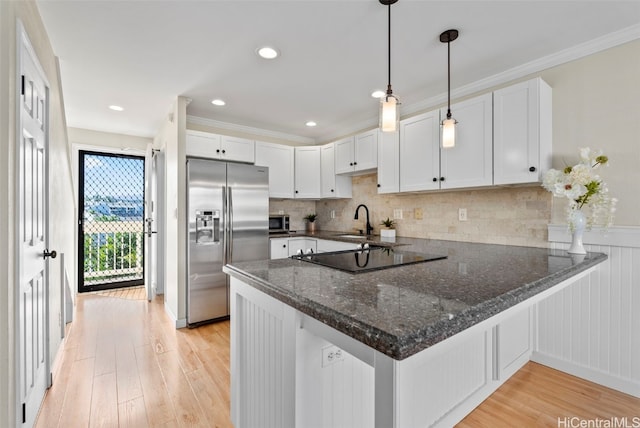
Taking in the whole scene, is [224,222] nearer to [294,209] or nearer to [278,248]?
[278,248]

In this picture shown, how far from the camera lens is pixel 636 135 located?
6.31 ft

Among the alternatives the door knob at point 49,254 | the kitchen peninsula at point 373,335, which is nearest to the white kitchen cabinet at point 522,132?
the kitchen peninsula at point 373,335

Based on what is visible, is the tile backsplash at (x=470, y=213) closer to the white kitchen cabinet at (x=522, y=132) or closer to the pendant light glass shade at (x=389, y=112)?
the white kitchen cabinet at (x=522, y=132)

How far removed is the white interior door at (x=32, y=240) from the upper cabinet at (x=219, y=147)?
4.60 feet

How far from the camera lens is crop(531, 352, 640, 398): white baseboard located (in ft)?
6.35

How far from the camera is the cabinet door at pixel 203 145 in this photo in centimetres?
334

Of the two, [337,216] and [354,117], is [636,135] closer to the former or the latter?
[354,117]

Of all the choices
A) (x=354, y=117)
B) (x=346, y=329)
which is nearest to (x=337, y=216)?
(x=354, y=117)

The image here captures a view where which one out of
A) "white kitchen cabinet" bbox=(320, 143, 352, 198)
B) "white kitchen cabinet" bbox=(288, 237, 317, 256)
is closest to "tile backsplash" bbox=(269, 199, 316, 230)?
"white kitchen cabinet" bbox=(320, 143, 352, 198)

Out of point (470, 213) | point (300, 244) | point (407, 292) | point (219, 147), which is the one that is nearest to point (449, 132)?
point (470, 213)

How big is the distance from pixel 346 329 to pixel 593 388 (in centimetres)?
237

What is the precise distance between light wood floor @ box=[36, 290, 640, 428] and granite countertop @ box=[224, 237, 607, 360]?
95 centimetres

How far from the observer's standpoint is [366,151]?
3475mm

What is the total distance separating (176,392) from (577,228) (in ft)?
9.20
